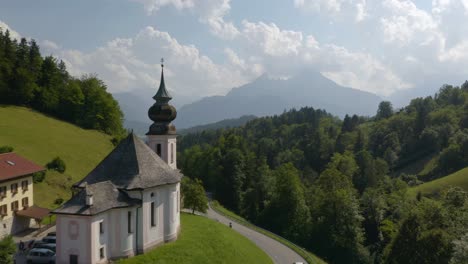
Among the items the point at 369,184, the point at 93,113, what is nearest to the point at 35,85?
the point at 93,113

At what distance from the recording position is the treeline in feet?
271

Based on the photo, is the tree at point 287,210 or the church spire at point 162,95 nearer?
the church spire at point 162,95

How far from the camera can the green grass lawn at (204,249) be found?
35250 mm

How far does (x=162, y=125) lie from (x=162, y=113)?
1.50m

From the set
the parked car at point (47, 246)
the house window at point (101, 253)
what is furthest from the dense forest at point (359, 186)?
the parked car at point (47, 246)

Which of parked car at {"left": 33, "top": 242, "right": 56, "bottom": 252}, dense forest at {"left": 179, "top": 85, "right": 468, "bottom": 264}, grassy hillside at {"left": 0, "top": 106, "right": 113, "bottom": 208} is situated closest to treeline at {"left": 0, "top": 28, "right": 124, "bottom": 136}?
grassy hillside at {"left": 0, "top": 106, "right": 113, "bottom": 208}

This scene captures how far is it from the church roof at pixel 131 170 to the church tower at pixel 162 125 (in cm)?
681

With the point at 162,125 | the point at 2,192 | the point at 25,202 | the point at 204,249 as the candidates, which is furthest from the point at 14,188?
the point at 204,249

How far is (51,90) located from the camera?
293 ft

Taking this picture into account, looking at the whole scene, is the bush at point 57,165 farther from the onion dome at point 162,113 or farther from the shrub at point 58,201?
the onion dome at point 162,113

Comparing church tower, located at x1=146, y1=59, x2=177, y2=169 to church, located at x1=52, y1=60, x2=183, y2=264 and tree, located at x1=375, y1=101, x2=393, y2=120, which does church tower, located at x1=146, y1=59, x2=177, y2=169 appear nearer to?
church, located at x1=52, y1=60, x2=183, y2=264

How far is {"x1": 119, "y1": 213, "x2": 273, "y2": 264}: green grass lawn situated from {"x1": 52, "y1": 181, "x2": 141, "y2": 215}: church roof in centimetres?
447

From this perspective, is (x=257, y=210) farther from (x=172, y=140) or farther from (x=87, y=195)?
(x=87, y=195)

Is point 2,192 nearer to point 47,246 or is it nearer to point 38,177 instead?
point 47,246
